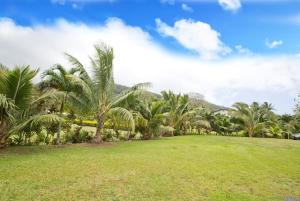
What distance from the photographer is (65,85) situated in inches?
567

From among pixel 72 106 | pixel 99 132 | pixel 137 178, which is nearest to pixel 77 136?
pixel 99 132

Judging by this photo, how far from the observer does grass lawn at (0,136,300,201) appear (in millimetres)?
6438

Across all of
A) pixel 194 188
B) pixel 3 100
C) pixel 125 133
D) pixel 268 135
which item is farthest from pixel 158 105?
pixel 268 135

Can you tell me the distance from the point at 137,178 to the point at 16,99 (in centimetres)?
653

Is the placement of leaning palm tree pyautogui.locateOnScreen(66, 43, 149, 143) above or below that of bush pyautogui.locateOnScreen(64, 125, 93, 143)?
above

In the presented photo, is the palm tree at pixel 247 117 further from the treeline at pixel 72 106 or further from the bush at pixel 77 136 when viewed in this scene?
the bush at pixel 77 136

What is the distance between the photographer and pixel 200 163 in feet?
Result: 35.8

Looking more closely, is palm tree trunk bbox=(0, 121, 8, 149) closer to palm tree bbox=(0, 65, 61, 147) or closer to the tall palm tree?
palm tree bbox=(0, 65, 61, 147)

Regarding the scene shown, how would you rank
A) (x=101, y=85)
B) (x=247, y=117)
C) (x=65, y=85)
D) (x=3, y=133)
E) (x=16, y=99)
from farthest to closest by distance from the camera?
(x=247, y=117), (x=101, y=85), (x=65, y=85), (x=16, y=99), (x=3, y=133)

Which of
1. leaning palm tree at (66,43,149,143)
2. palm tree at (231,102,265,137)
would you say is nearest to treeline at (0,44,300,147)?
leaning palm tree at (66,43,149,143)

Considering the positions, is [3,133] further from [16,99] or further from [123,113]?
[123,113]

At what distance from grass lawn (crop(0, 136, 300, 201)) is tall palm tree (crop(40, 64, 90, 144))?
377 centimetres

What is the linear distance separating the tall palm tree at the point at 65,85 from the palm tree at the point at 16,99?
2.17 m

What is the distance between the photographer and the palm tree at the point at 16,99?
36.2ft
